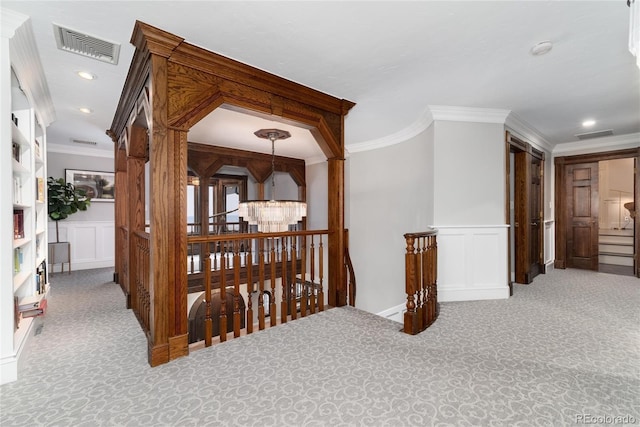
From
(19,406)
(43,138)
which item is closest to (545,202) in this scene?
(19,406)

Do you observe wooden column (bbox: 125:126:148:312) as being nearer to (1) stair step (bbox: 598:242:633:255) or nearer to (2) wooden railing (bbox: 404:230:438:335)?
(2) wooden railing (bbox: 404:230:438:335)

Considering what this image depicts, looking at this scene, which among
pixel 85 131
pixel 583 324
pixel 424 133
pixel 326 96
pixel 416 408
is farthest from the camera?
pixel 85 131

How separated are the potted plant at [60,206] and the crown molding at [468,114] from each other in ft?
20.6

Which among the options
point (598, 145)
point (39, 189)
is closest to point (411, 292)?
point (39, 189)

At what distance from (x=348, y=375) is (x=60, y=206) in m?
5.91

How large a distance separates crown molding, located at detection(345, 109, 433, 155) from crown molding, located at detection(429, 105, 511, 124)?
0.11 m

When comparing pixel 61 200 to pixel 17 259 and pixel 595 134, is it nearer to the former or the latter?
pixel 17 259

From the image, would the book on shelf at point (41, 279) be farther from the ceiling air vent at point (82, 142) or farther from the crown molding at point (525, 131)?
the crown molding at point (525, 131)

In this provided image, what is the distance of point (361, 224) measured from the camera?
5.91 metres

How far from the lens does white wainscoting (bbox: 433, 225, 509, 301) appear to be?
12.4ft

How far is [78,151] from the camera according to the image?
600 cm

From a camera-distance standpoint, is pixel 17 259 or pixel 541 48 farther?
pixel 17 259

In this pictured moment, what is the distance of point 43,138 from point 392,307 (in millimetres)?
5672

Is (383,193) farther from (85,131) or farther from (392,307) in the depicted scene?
(85,131)
